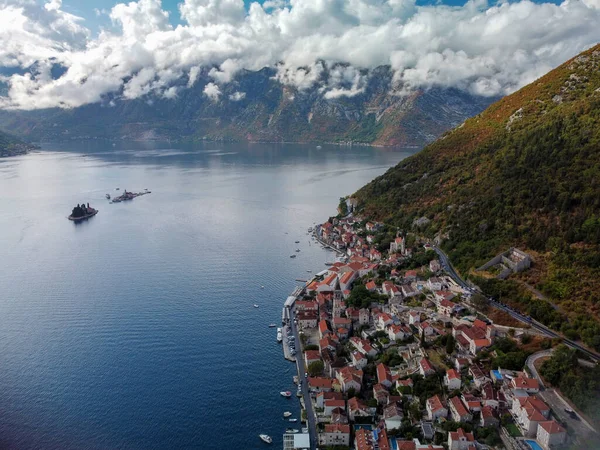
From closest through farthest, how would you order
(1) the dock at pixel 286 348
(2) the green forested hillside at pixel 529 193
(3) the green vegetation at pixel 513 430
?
(3) the green vegetation at pixel 513 430, (2) the green forested hillside at pixel 529 193, (1) the dock at pixel 286 348

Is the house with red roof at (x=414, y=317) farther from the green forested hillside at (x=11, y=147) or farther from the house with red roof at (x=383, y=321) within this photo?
the green forested hillside at (x=11, y=147)

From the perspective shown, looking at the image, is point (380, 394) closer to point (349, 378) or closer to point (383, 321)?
point (349, 378)

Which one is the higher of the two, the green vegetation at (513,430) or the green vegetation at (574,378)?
the green vegetation at (574,378)

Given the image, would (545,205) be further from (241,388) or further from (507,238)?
(241,388)

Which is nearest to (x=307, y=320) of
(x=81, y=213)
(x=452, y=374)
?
(x=452, y=374)

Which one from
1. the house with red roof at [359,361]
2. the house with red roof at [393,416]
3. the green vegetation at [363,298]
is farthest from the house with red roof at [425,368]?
the green vegetation at [363,298]

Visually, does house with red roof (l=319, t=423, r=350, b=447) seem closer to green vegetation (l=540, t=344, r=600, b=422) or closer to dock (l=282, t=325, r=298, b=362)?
dock (l=282, t=325, r=298, b=362)

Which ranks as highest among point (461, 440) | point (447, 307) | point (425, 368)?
point (447, 307)

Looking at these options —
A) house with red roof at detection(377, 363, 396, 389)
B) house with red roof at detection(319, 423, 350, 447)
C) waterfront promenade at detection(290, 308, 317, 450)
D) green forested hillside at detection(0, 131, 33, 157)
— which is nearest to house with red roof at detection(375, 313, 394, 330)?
house with red roof at detection(377, 363, 396, 389)
